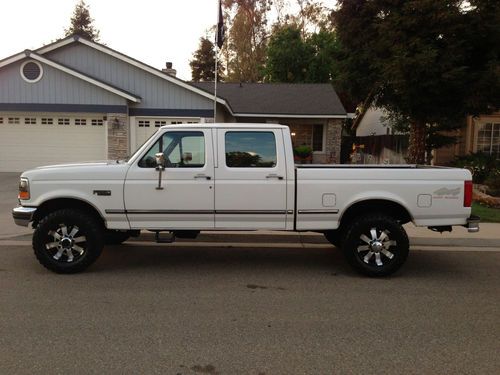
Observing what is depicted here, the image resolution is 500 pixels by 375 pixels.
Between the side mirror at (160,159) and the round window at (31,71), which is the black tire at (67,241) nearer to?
the side mirror at (160,159)

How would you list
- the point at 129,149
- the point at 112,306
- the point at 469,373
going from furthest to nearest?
the point at 129,149, the point at 112,306, the point at 469,373

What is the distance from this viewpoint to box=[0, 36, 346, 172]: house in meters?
17.8

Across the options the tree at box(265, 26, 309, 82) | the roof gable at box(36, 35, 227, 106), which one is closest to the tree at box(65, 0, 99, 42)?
the tree at box(265, 26, 309, 82)

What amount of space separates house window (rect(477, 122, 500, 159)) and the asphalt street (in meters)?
13.4

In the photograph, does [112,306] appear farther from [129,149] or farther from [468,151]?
[468,151]

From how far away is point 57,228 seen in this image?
6055mm

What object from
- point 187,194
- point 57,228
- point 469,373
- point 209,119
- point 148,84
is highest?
point 148,84

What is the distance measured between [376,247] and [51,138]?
15.2m

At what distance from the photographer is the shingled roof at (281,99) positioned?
22.0m

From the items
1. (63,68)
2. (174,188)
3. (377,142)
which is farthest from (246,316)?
(377,142)

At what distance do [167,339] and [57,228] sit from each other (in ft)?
8.72

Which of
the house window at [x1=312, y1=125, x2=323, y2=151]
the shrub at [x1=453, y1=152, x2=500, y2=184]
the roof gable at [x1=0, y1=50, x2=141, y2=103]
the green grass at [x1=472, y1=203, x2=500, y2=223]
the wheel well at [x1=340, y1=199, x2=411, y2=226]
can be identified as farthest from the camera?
the house window at [x1=312, y1=125, x2=323, y2=151]

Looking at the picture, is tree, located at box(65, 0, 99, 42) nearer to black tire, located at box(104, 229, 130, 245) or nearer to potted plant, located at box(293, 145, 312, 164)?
potted plant, located at box(293, 145, 312, 164)

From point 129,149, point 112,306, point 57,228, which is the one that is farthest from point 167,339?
point 129,149
